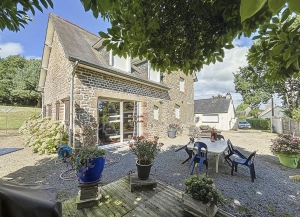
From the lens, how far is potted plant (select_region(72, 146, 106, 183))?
294 cm

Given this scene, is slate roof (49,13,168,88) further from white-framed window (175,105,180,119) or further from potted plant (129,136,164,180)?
white-framed window (175,105,180,119)

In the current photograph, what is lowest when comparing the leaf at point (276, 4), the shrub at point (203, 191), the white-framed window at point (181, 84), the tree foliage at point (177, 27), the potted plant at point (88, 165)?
the shrub at point (203, 191)

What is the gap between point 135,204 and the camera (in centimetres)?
287

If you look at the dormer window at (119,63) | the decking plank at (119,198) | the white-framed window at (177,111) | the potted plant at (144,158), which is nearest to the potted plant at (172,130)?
the white-framed window at (177,111)

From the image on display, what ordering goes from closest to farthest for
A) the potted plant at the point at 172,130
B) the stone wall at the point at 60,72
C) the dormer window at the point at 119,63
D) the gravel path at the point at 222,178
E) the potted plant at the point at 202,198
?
1. the potted plant at the point at 202,198
2. the gravel path at the point at 222,178
3. the stone wall at the point at 60,72
4. the dormer window at the point at 119,63
5. the potted plant at the point at 172,130

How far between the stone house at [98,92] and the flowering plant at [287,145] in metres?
5.71

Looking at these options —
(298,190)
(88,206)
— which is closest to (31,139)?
(88,206)

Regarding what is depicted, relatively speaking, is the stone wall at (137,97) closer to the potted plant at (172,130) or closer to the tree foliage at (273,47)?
the potted plant at (172,130)

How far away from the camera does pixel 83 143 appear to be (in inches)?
248

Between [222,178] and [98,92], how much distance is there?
587 centimetres

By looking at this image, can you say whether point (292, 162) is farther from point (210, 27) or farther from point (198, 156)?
point (210, 27)

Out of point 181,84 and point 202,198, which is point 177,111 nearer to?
point 181,84

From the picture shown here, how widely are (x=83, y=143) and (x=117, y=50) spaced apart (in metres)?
5.46

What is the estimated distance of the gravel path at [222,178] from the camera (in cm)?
314
